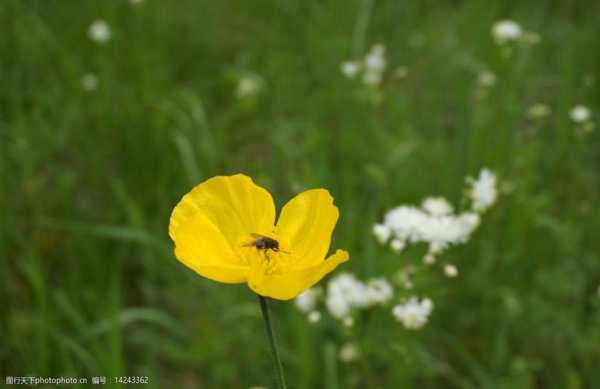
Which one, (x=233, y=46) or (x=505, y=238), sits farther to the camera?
(x=233, y=46)

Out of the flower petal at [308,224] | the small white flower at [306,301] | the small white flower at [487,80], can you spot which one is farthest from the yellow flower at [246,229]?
the small white flower at [487,80]

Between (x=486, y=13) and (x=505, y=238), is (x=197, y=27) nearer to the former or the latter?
(x=486, y=13)

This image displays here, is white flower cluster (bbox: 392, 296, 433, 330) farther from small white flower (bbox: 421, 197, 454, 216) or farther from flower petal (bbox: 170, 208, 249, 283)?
flower petal (bbox: 170, 208, 249, 283)

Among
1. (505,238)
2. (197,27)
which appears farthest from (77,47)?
(505,238)

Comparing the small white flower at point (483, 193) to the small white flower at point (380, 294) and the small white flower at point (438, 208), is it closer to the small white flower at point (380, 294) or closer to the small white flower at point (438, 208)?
the small white flower at point (438, 208)

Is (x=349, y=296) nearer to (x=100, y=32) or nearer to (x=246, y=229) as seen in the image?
(x=246, y=229)

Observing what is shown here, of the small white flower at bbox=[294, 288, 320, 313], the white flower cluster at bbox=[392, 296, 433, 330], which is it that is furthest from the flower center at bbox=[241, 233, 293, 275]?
the small white flower at bbox=[294, 288, 320, 313]

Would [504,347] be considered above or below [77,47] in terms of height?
below

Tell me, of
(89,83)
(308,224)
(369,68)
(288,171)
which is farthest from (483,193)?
(89,83)
